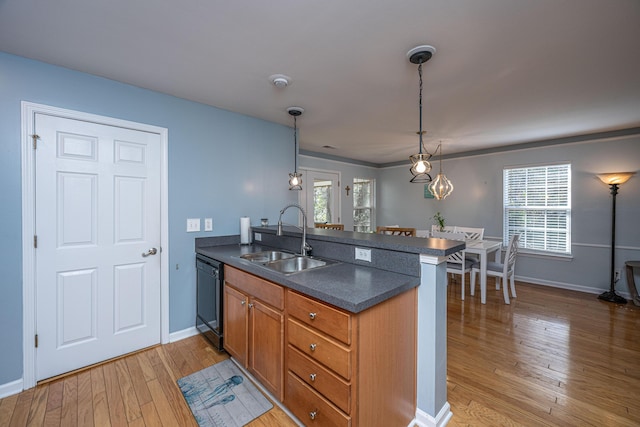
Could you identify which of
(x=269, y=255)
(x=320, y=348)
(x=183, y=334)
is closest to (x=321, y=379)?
(x=320, y=348)

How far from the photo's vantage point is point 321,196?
5480 mm

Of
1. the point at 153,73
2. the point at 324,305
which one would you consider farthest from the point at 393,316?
the point at 153,73

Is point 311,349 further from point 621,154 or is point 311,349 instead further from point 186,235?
point 621,154

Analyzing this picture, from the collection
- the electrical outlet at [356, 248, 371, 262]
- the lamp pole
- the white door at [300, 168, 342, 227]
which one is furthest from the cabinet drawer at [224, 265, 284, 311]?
the lamp pole

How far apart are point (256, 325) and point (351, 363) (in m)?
0.88

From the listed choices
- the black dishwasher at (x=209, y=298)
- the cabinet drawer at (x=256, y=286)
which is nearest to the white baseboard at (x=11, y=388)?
the black dishwasher at (x=209, y=298)

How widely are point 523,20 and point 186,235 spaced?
3.06m

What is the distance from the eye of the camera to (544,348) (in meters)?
2.54

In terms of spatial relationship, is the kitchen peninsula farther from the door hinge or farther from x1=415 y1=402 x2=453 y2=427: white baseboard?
the door hinge

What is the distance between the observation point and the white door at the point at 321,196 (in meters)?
5.11

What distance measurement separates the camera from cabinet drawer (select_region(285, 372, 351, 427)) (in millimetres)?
1324

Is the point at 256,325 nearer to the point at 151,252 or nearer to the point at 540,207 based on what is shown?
the point at 151,252

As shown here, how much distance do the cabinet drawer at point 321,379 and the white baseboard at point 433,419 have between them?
2.24 ft

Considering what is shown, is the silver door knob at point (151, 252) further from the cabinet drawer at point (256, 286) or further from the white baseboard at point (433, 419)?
the white baseboard at point (433, 419)
